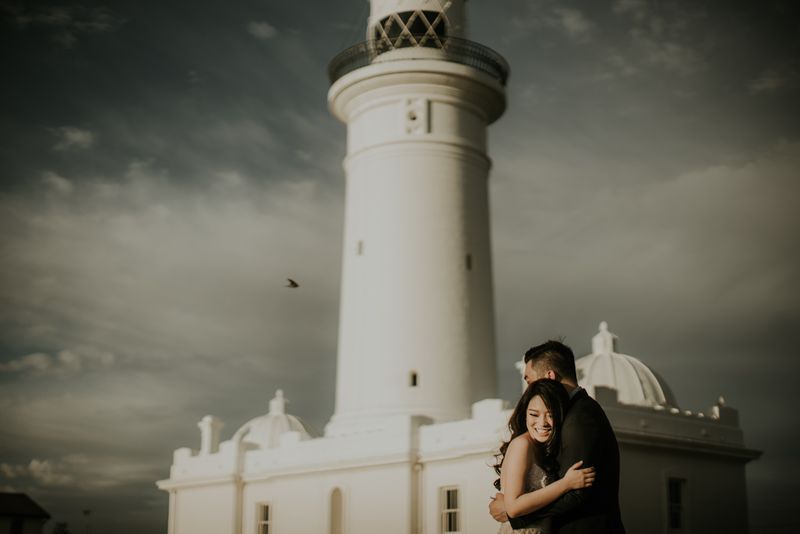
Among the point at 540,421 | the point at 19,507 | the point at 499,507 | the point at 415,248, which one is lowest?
the point at 499,507

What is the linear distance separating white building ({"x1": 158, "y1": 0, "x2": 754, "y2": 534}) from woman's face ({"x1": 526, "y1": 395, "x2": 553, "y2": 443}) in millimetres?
15141

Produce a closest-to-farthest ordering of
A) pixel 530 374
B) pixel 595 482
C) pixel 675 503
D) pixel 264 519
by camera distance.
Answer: pixel 595 482 → pixel 530 374 → pixel 675 503 → pixel 264 519

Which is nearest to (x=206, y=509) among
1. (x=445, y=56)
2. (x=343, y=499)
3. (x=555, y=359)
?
(x=343, y=499)

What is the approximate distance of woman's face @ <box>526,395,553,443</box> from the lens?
554cm

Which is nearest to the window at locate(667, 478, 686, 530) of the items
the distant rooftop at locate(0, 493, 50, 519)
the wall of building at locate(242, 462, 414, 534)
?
the wall of building at locate(242, 462, 414, 534)

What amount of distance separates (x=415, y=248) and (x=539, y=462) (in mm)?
19917

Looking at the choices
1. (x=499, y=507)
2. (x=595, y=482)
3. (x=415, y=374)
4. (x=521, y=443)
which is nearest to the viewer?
(x=595, y=482)

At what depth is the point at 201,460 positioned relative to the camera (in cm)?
2833

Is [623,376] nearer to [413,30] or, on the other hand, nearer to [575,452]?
[413,30]

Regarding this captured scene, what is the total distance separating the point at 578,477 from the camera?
209 inches

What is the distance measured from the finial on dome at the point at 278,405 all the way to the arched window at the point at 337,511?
6.48 meters

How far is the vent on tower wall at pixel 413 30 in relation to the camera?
27.2 metres

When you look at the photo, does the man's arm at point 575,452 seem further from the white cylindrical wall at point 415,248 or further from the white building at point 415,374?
the white cylindrical wall at point 415,248

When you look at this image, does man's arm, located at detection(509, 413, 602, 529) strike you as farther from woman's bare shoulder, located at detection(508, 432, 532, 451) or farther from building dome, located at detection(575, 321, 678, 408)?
building dome, located at detection(575, 321, 678, 408)
